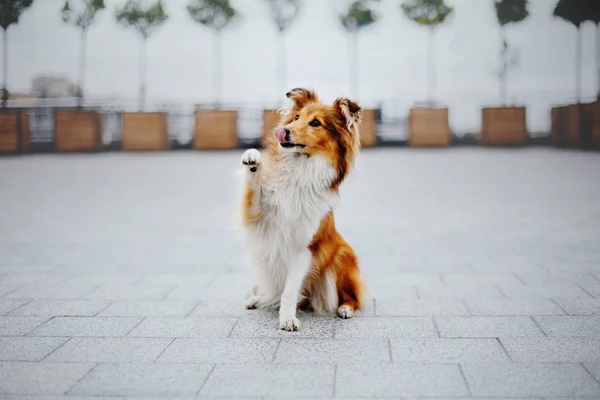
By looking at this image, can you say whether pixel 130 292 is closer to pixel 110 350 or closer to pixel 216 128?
pixel 110 350

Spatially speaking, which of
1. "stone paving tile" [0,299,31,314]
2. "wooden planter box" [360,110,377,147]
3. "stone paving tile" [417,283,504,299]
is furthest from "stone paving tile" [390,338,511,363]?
"wooden planter box" [360,110,377,147]

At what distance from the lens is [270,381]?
2760mm

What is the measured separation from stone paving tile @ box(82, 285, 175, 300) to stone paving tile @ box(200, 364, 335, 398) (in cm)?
152

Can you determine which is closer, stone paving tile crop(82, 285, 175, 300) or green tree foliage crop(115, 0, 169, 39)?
stone paving tile crop(82, 285, 175, 300)

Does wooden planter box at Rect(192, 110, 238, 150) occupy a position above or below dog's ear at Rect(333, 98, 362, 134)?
above

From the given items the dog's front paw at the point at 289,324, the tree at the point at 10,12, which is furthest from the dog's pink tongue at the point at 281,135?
the tree at the point at 10,12

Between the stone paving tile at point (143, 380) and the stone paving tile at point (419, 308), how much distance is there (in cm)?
137

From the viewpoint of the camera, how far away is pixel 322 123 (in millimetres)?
3557

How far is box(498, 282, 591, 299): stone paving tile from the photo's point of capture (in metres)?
4.20

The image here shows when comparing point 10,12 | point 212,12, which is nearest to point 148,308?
point 10,12

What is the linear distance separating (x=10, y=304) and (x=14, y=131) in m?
14.1

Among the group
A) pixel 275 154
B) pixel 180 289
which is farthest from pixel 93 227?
pixel 275 154

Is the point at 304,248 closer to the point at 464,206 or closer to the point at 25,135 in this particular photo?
the point at 464,206

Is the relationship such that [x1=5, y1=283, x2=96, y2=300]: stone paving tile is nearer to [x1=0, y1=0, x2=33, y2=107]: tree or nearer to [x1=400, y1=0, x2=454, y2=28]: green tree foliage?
[x1=0, y1=0, x2=33, y2=107]: tree
